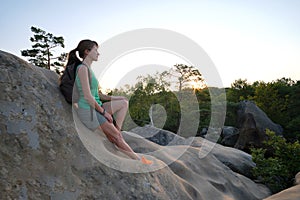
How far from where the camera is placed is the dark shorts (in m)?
3.02

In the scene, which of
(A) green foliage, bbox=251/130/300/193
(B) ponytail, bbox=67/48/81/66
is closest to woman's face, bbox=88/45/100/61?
(B) ponytail, bbox=67/48/81/66

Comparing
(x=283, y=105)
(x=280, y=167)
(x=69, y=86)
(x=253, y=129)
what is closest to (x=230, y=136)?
(x=253, y=129)

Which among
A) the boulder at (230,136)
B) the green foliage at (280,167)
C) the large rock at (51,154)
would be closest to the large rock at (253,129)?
the boulder at (230,136)

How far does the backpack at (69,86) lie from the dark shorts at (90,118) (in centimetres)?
16

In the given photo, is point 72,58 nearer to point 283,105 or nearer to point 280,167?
point 280,167

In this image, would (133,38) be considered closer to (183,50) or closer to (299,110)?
(183,50)

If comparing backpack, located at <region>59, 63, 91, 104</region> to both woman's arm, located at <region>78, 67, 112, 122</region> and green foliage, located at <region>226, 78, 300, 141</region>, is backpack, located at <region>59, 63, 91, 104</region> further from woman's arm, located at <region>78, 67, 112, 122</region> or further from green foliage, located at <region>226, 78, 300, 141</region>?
green foliage, located at <region>226, 78, 300, 141</region>

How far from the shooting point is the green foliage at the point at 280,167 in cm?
593

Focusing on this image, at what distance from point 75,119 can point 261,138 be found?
14.5 m

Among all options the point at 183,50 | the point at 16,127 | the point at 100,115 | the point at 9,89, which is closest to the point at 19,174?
the point at 16,127

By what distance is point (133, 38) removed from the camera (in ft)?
13.3

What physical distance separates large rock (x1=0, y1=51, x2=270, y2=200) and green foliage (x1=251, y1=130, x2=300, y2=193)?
3.35 m

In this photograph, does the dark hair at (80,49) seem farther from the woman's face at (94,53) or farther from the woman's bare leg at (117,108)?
the woman's bare leg at (117,108)

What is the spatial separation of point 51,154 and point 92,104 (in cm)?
74
